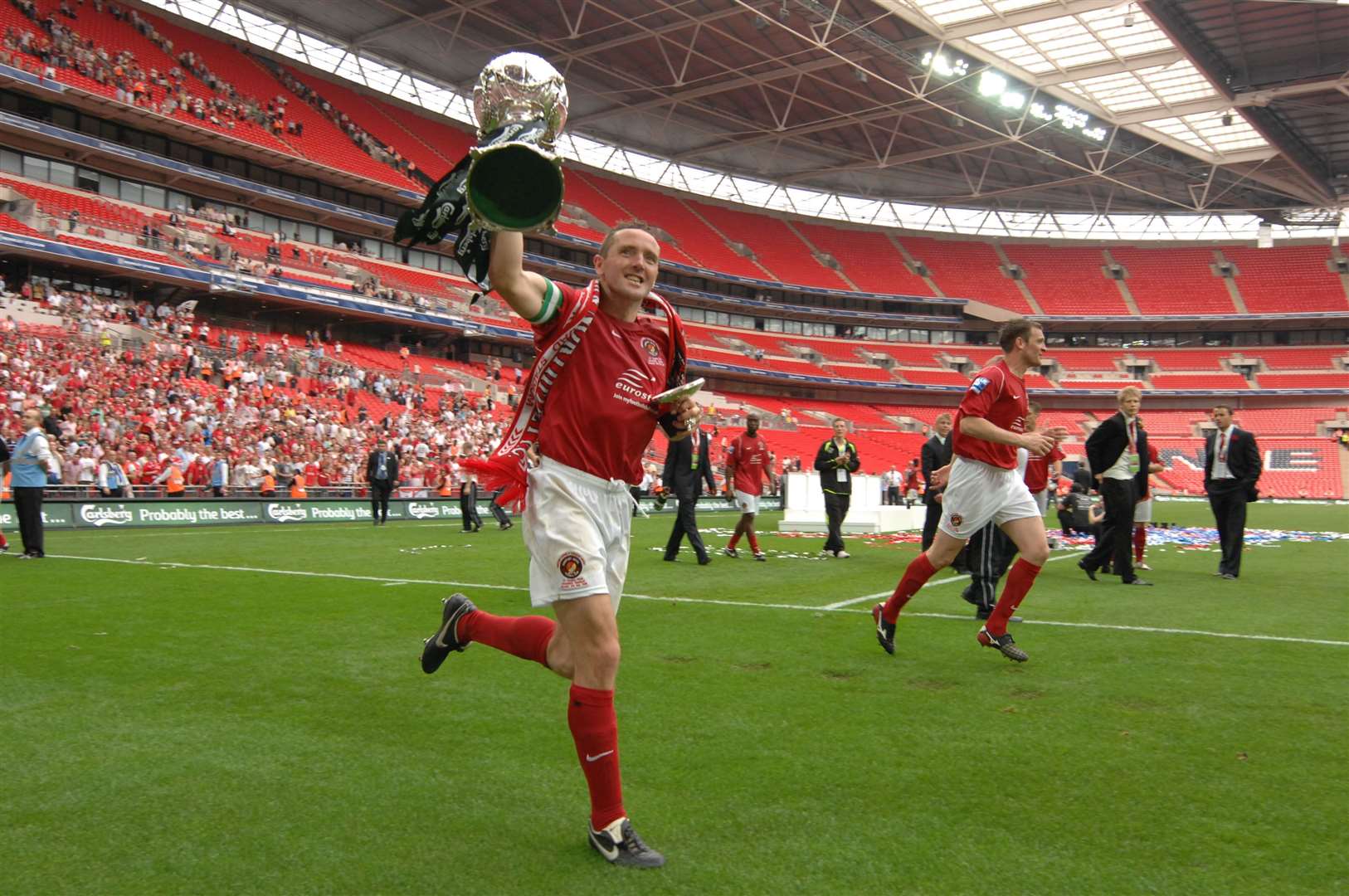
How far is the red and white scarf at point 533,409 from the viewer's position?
3615mm

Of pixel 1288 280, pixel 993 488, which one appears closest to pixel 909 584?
pixel 993 488

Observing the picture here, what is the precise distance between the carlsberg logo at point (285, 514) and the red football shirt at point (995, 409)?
18.8 metres

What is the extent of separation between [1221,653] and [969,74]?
35095 millimetres

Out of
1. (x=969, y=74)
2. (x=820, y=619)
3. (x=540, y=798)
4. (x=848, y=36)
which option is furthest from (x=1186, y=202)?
(x=540, y=798)

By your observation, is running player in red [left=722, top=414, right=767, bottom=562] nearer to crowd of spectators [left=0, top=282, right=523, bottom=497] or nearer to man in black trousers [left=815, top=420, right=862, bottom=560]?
man in black trousers [left=815, top=420, right=862, bottom=560]

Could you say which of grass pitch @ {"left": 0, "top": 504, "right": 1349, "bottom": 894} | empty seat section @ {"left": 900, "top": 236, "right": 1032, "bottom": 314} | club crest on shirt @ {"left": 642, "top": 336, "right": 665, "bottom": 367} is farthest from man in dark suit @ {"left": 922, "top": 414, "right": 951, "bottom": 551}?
empty seat section @ {"left": 900, "top": 236, "right": 1032, "bottom": 314}

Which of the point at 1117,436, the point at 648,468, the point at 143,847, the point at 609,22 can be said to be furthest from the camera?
the point at 609,22

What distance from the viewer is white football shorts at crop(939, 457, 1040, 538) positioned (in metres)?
6.66

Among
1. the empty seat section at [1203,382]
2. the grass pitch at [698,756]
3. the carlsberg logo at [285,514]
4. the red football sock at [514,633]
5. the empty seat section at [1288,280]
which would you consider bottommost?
the carlsberg logo at [285,514]

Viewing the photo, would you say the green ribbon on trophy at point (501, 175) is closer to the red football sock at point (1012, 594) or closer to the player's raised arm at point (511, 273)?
the player's raised arm at point (511, 273)

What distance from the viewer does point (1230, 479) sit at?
11781 mm

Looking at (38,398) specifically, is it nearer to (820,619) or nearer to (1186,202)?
(820,619)

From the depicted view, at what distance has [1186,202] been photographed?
192 ft

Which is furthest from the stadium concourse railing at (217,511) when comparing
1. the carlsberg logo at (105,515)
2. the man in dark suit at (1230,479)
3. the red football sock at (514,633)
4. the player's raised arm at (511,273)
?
the player's raised arm at (511,273)
